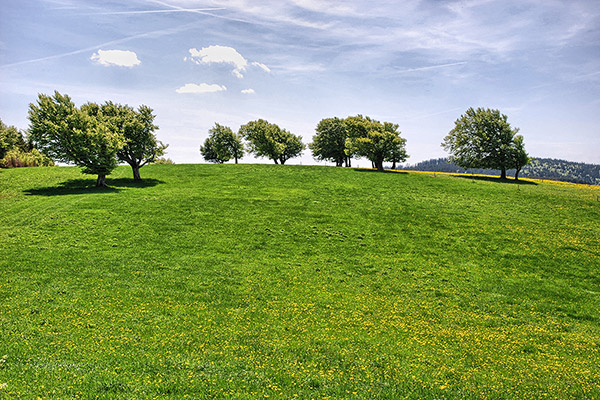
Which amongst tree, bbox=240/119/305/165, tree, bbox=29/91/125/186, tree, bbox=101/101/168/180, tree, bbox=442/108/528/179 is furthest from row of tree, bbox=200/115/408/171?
tree, bbox=29/91/125/186

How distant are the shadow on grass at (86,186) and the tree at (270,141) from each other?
48365 mm

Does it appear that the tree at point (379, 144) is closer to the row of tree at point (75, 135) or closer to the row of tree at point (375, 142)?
→ the row of tree at point (375, 142)

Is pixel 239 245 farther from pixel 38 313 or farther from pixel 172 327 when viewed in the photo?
pixel 38 313

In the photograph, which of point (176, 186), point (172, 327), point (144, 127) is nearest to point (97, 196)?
point (176, 186)

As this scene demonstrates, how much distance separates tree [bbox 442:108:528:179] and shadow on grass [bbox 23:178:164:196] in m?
77.1

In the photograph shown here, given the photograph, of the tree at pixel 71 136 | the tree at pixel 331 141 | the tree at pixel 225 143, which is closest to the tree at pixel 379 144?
the tree at pixel 331 141

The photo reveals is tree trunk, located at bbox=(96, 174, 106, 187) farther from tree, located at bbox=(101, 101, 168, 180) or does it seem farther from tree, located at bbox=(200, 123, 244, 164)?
tree, located at bbox=(200, 123, 244, 164)

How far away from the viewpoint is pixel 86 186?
47.2 metres

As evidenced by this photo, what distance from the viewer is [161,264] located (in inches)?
918

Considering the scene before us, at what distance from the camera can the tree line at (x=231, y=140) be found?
4444cm

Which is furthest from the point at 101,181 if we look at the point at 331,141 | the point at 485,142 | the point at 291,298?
the point at 485,142

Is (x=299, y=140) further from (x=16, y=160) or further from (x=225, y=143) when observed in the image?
(x=16, y=160)

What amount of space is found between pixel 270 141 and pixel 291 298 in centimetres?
8165

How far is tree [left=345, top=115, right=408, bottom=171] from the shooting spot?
237ft
